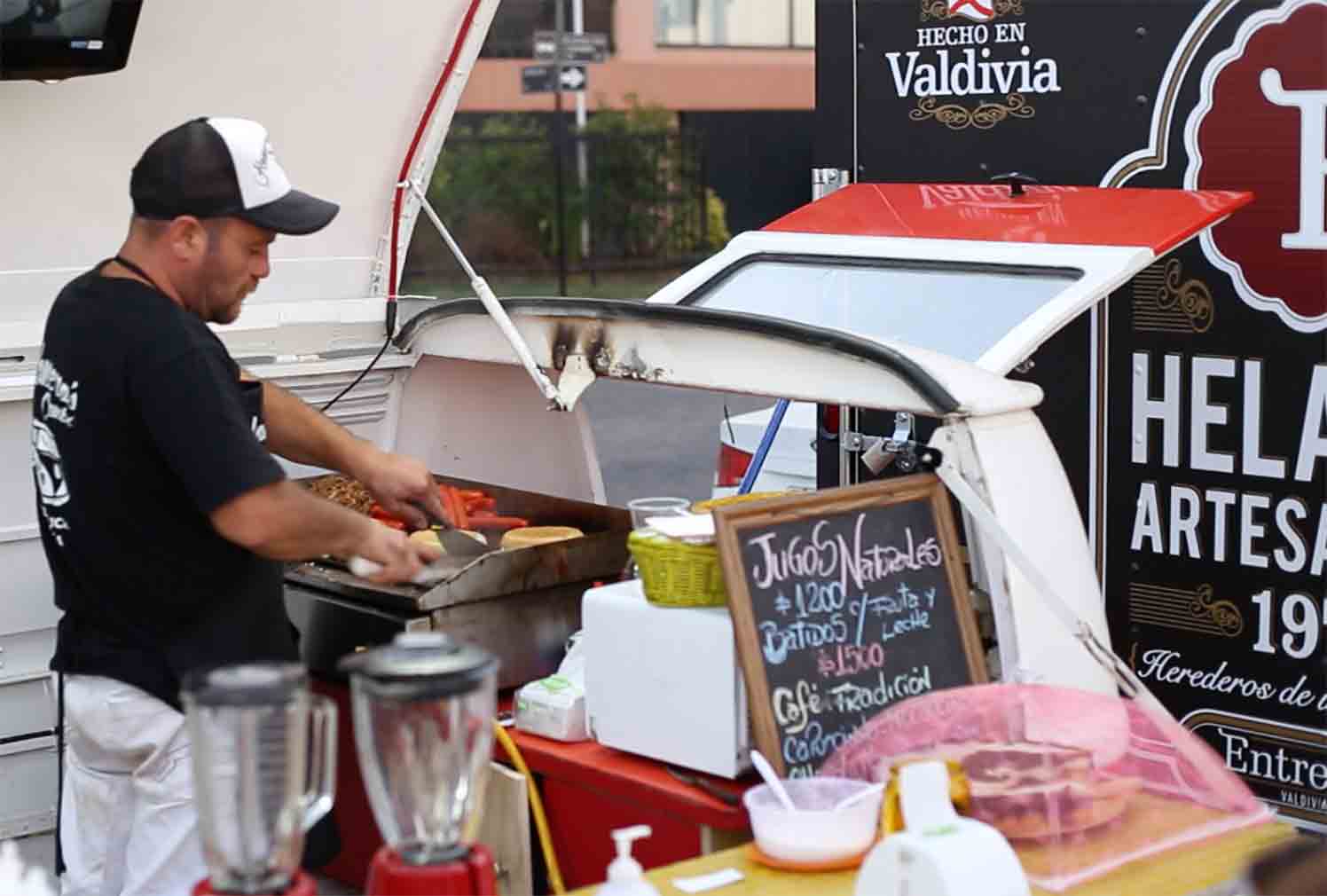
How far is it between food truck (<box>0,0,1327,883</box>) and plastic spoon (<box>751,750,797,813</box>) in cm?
12

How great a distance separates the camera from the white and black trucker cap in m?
3.17

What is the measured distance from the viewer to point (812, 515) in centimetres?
332

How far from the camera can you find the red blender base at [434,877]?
230 cm

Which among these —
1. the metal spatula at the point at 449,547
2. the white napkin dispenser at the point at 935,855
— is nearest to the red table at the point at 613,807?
the metal spatula at the point at 449,547

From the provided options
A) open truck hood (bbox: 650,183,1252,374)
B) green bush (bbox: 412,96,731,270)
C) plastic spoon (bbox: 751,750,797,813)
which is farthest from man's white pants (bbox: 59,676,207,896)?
green bush (bbox: 412,96,731,270)

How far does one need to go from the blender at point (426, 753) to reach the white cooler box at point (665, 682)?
0.92m

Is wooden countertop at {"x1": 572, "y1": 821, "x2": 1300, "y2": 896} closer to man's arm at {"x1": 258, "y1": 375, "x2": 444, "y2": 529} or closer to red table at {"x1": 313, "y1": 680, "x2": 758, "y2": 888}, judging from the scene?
red table at {"x1": 313, "y1": 680, "x2": 758, "y2": 888}

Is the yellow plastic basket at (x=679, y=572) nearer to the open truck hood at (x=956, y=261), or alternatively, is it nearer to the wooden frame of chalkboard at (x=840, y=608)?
the wooden frame of chalkboard at (x=840, y=608)

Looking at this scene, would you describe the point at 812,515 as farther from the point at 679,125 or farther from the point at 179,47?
the point at 679,125

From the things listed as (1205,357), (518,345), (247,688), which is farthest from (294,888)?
(1205,357)

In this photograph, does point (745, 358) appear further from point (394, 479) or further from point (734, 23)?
point (734, 23)

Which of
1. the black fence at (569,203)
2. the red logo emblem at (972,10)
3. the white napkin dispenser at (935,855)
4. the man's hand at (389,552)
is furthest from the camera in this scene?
the black fence at (569,203)

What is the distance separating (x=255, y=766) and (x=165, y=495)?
1.23 meters

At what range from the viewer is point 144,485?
318cm
